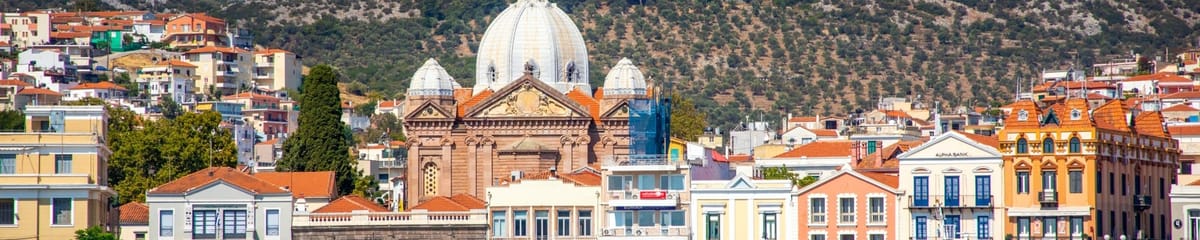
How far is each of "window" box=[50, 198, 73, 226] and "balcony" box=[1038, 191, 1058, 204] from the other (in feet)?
103

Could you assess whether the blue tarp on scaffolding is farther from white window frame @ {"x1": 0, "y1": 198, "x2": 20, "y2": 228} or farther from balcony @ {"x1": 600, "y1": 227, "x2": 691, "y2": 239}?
white window frame @ {"x1": 0, "y1": 198, "x2": 20, "y2": 228}

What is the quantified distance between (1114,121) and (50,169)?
3478 centimetres

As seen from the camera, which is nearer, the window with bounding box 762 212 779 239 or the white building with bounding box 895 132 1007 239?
the white building with bounding box 895 132 1007 239

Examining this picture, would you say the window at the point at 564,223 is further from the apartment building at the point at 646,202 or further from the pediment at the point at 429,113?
the pediment at the point at 429,113

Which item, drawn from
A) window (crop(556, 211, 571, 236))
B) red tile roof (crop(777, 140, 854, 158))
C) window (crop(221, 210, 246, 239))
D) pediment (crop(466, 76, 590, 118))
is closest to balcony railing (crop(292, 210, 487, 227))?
window (crop(221, 210, 246, 239))

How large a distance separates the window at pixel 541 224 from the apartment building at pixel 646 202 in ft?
5.98

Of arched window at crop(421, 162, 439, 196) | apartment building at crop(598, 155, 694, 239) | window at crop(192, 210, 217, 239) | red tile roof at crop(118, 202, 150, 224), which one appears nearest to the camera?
apartment building at crop(598, 155, 694, 239)

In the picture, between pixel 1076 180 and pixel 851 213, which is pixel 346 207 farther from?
pixel 1076 180

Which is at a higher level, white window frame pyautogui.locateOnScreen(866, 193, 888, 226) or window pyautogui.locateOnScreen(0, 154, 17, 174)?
window pyautogui.locateOnScreen(0, 154, 17, 174)

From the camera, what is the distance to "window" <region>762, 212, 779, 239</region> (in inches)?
4072

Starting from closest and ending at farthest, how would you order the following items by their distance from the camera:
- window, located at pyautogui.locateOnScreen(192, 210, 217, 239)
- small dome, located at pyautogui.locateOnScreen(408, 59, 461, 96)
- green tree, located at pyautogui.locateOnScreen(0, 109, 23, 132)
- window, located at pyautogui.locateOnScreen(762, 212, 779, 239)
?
1. window, located at pyautogui.locateOnScreen(762, 212, 779, 239)
2. window, located at pyautogui.locateOnScreen(192, 210, 217, 239)
3. small dome, located at pyautogui.locateOnScreen(408, 59, 461, 96)
4. green tree, located at pyautogui.locateOnScreen(0, 109, 23, 132)

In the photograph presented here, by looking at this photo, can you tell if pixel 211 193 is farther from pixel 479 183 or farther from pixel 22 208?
pixel 479 183

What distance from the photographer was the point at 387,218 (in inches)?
4200

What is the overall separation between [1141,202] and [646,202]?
1620 centimetres
